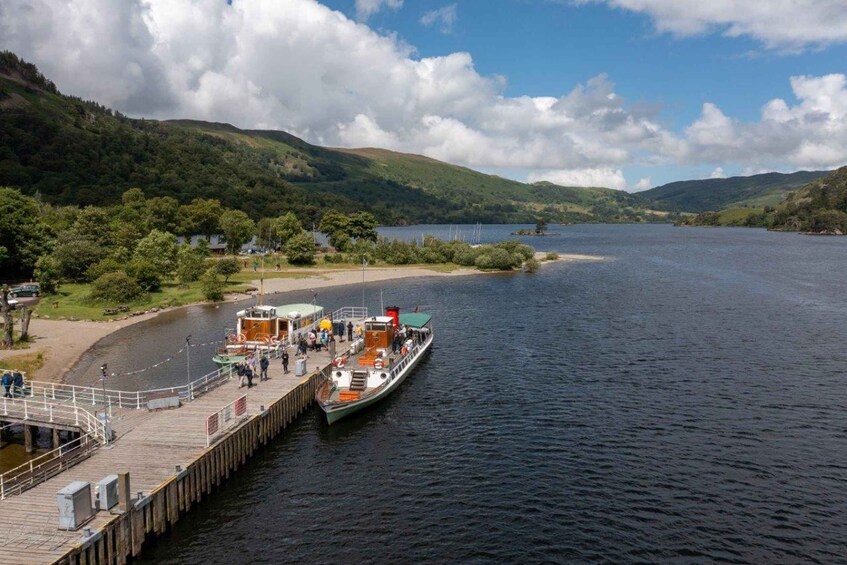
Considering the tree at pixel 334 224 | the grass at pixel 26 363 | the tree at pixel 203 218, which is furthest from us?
the tree at pixel 334 224

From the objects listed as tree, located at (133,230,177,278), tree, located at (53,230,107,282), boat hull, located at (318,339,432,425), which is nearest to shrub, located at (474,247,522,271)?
tree, located at (133,230,177,278)

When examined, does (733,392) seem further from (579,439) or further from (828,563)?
(828,563)

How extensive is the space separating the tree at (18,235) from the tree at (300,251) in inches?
2150

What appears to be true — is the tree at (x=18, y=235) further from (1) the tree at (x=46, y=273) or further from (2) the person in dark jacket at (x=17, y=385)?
(2) the person in dark jacket at (x=17, y=385)

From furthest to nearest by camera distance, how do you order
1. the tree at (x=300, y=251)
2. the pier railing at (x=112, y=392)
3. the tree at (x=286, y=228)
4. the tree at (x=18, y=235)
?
the tree at (x=286, y=228) → the tree at (x=300, y=251) → the tree at (x=18, y=235) → the pier railing at (x=112, y=392)

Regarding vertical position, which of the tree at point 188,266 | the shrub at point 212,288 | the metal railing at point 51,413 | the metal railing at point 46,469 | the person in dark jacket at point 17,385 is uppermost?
the tree at point 188,266

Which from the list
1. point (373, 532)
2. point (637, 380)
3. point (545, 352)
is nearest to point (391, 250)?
point (545, 352)

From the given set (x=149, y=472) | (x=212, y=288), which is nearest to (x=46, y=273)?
(x=212, y=288)

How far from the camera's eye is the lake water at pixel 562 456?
28.5 meters

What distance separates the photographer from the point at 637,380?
53.7 m

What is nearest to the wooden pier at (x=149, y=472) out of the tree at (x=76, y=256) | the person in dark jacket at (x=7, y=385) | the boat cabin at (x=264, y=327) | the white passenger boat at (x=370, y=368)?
the white passenger boat at (x=370, y=368)

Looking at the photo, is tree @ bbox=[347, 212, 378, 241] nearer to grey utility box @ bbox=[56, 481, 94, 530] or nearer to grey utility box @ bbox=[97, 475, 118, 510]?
grey utility box @ bbox=[97, 475, 118, 510]

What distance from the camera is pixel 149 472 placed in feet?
96.3

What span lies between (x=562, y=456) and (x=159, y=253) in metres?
94.7
